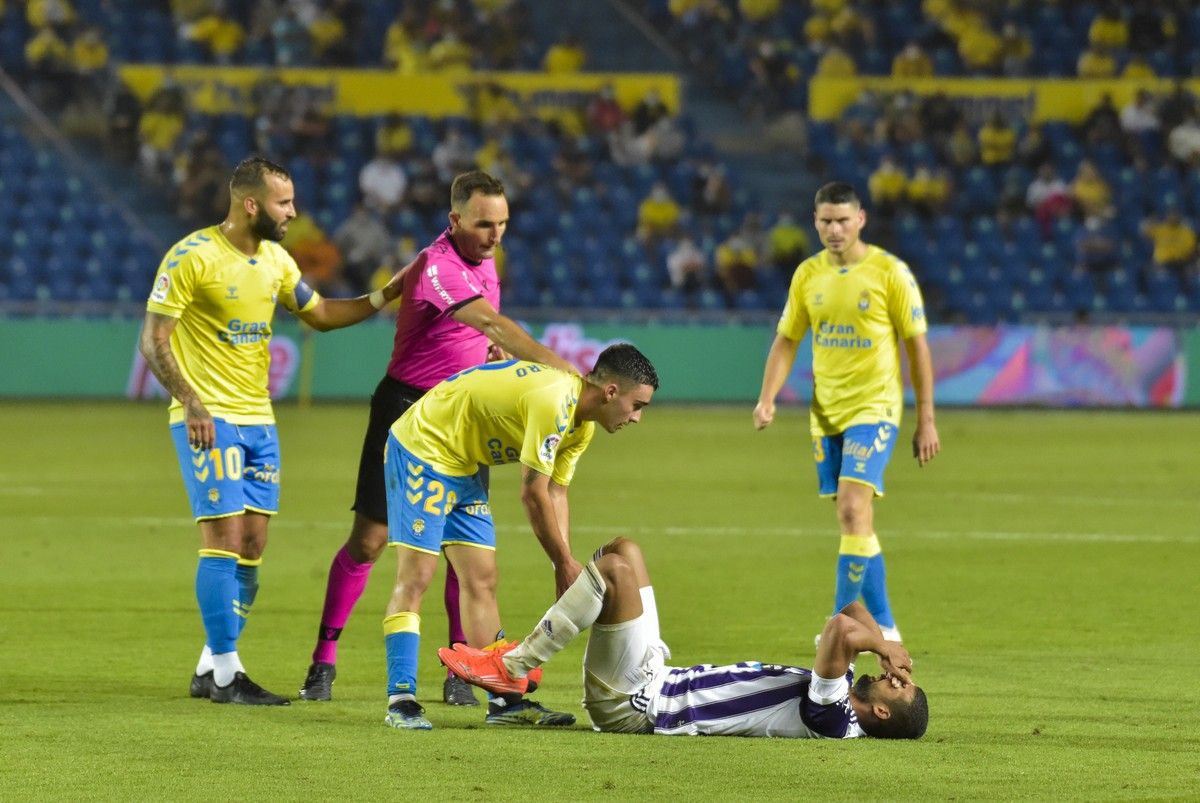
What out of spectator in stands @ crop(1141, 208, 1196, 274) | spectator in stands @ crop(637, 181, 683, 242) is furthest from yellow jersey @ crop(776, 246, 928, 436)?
spectator in stands @ crop(1141, 208, 1196, 274)

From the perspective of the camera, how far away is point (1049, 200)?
30562 mm

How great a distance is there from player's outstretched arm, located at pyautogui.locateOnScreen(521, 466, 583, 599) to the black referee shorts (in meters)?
1.34

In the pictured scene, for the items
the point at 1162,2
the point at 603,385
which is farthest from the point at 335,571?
the point at 1162,2

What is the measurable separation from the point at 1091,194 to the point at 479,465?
24.7m

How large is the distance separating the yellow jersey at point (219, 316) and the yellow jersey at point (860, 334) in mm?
3058

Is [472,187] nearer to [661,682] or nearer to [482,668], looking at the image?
[482,668]

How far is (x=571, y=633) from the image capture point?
6.96 metres

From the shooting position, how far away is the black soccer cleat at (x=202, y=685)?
26.1 ft

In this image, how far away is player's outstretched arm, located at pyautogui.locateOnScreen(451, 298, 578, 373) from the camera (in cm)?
759

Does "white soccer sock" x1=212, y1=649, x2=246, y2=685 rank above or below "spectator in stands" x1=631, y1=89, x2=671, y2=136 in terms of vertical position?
below

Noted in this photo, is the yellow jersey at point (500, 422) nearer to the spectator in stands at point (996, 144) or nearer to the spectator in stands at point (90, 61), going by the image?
the spectator in stands at point (996, 144)

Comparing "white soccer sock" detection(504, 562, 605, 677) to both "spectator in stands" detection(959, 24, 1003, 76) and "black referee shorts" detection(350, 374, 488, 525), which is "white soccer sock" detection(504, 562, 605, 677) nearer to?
"black referee shorts" detection(350, 374, 488, 525)

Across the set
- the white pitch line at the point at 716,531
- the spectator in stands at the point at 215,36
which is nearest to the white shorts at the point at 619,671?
the white pitch line at the point at 716,531

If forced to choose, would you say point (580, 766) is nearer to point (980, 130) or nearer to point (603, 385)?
point (603, 385)
